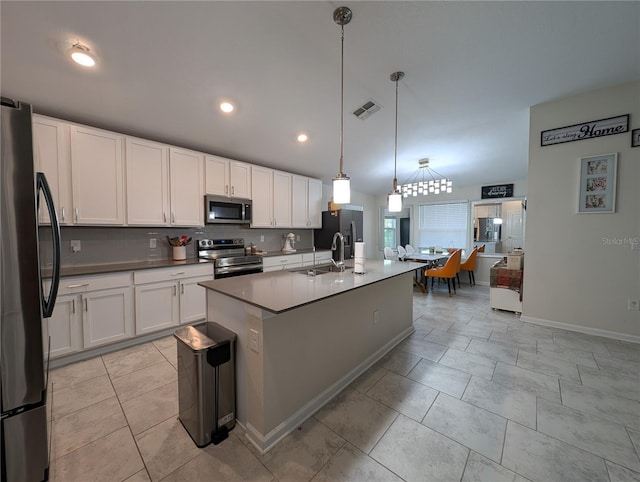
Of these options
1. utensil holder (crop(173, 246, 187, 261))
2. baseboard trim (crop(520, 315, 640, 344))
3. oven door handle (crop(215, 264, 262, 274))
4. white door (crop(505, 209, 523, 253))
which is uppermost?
white door (crop(505, 209, 523, 253))

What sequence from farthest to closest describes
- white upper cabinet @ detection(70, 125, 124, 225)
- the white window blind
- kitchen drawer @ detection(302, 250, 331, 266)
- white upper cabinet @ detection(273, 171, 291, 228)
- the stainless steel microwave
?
the white window blind, kitchen drawer @ detection(302, 250, 331, 266), white upper cabinet @ detection(273, 171, 291, 228), the stainless steel microwave, white upper cabinet @ detection(70, 125, 124, 225)

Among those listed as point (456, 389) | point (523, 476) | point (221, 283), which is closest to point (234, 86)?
point (221, 283)

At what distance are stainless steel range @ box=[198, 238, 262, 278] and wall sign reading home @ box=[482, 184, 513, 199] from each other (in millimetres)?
5211

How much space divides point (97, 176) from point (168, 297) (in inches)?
59.3

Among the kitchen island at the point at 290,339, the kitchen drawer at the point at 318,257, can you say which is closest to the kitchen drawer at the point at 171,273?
the kitchen island at the point at 290,339

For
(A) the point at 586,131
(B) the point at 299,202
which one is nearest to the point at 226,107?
(B) the point at 299,202

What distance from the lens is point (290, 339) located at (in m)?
1.61

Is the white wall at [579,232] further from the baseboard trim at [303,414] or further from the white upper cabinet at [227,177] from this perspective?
the white upper cabinet at [227,177]

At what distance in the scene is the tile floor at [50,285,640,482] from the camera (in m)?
1.35

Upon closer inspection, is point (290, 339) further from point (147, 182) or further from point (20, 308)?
point (147, 182)

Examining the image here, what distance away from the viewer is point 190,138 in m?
3.34

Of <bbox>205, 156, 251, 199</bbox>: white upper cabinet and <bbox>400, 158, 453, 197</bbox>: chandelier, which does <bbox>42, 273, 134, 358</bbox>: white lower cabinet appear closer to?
<bbox>205, 156, 251, 199</bbox>: white upper cabinet

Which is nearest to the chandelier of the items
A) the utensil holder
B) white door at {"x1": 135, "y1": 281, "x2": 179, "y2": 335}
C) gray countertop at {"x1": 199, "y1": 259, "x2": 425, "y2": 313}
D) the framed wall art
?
the framed wall art

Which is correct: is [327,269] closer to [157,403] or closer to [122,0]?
[157,403]
